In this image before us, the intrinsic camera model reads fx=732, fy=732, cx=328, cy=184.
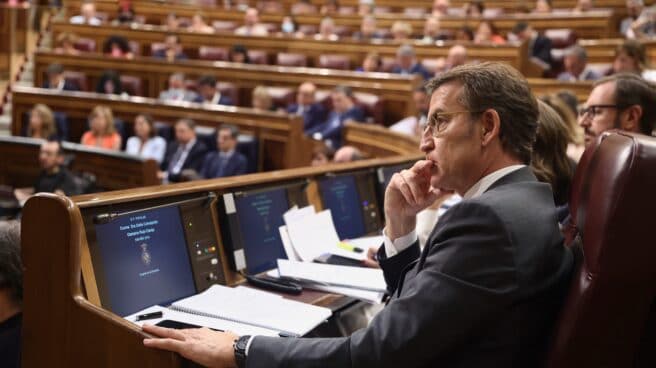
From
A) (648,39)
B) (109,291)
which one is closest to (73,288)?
(109,291)

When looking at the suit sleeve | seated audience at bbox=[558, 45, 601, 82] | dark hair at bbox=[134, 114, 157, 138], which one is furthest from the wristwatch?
seated audience at bbox=[558, 45, 601, 82]

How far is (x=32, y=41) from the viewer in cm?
823

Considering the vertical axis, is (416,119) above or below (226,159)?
above

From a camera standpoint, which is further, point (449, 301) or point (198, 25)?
point (198, 25)

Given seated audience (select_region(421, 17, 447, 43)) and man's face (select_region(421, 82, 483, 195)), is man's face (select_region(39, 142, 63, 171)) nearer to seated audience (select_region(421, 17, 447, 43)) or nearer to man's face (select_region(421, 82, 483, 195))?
man's face (select_region(421, 82, 483, 195))

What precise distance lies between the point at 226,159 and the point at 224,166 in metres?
0.06

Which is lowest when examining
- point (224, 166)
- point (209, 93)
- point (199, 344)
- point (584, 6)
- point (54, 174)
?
point (224, 166)

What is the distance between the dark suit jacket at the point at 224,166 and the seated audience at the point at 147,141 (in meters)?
0.49

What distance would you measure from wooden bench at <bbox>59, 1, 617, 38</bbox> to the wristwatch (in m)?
6.27

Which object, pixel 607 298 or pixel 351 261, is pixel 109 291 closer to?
pixel 351 261

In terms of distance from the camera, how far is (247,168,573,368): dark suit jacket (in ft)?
3.27

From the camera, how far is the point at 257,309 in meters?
1.48

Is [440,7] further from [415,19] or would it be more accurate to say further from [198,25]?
[198,25]

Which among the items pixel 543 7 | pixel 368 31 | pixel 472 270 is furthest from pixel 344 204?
pixel 543 7
